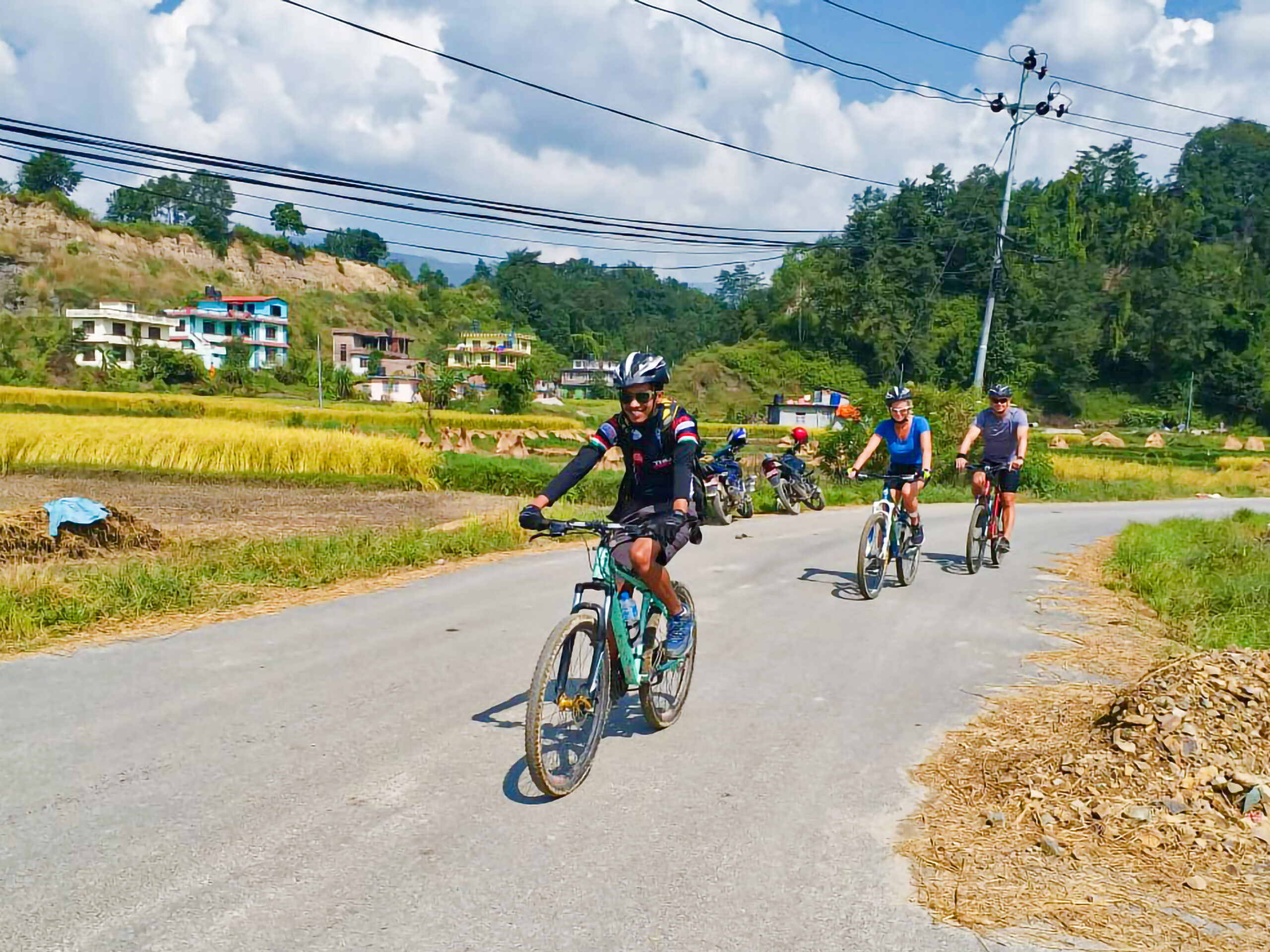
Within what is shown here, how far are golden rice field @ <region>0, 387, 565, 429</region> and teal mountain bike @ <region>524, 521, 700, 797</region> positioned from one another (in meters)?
34.3

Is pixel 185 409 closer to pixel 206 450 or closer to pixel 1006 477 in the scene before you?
pixel 206 450

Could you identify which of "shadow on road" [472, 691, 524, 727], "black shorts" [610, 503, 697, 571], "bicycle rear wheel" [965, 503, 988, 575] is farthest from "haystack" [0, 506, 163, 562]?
"bicycle rear wheel" [965, 503, 988, 575]

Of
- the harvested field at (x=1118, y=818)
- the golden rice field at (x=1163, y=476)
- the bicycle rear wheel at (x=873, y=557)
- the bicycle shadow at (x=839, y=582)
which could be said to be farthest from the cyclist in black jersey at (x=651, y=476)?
the golden rice field at (x=1163, y=476)

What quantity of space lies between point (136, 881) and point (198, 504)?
16.6 metres

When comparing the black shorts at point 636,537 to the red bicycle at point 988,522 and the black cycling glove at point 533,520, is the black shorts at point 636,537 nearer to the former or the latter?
the black cycling glove at point 533,520

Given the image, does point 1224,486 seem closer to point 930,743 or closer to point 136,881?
point 930,743

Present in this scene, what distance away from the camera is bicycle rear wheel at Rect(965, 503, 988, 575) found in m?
11.2

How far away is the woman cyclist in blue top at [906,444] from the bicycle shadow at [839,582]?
90 cm

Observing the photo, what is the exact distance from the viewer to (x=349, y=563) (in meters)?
10.4

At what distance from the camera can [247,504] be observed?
1928 centimetres

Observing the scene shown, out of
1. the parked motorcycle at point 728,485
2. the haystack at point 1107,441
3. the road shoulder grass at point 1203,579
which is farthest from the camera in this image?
the haystack at point 1107,441

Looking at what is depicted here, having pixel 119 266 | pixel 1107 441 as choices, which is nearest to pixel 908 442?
pixel 1107 441

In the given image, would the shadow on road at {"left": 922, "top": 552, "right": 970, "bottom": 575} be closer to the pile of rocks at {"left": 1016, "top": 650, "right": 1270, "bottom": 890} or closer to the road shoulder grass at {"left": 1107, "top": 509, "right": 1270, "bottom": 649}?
the road shoulder grass at {"left": 1107, "top": 509, "right": 1270, "bottom": 649}

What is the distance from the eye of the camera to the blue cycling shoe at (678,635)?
214 inches
